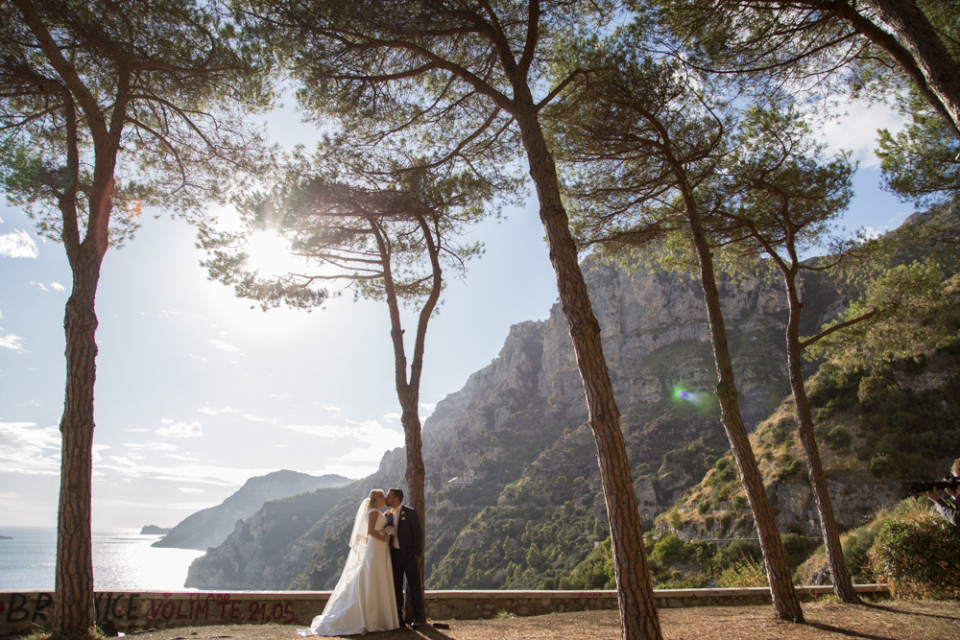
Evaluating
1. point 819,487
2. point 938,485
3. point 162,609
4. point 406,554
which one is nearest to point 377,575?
point 406,554

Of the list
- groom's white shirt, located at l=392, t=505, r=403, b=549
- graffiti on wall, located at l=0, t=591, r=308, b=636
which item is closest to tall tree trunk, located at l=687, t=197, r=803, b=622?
groom's white shirt, located at l=392, t=505, r=403, b=549

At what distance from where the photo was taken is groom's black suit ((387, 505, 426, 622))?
407cm

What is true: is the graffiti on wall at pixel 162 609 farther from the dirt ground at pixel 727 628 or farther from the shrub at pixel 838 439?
the shrub at pixel 838 439

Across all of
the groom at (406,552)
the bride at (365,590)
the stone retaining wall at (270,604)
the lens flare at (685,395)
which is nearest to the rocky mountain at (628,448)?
the lens flare at (685,395)

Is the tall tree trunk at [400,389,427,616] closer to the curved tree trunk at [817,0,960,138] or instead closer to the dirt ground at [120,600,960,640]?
the dirt ground at [120,600,960,640]

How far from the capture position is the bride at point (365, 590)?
143 inches

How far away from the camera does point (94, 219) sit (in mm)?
3945

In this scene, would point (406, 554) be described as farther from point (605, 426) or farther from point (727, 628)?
point (727, 628)

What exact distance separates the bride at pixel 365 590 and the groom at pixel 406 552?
9cm

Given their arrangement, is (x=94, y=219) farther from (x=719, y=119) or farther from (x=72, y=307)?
(x=719, y=119)

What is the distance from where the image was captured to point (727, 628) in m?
3.88

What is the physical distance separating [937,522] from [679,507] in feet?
92.8

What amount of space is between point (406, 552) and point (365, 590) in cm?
45

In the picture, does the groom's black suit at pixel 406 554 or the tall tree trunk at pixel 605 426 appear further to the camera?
the groom's black suit at pixel 406 554
